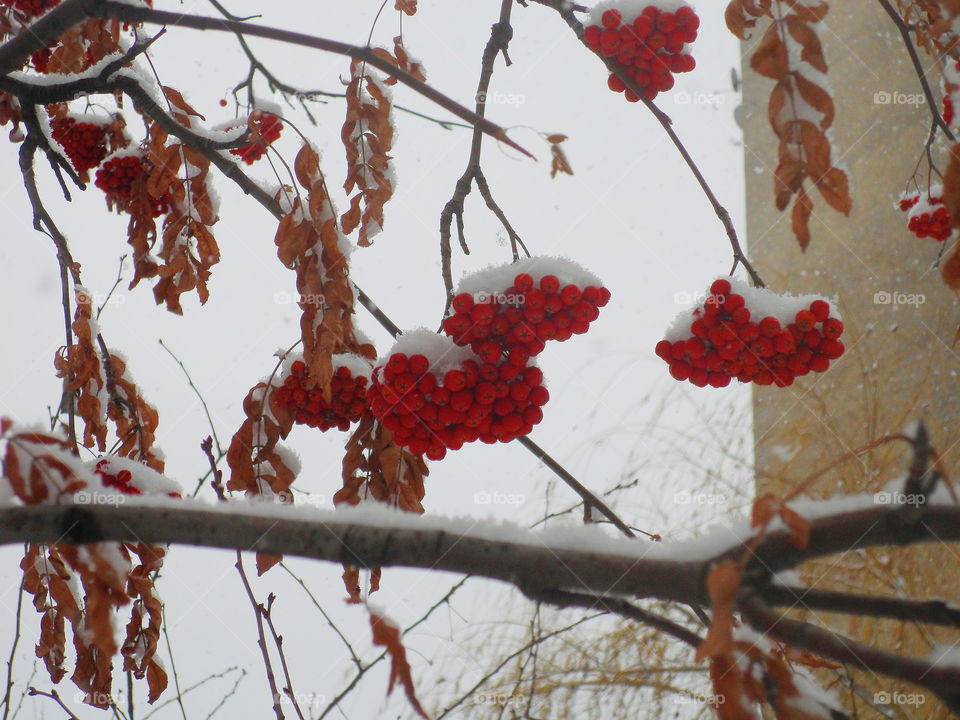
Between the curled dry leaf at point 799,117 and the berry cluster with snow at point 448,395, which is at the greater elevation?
the berry cluster with snow at point 448,395

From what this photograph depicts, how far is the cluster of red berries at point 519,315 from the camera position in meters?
0.78

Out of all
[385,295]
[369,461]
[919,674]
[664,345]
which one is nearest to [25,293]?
[385,295]

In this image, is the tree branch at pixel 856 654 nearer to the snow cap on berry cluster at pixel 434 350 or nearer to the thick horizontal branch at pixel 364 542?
the thick horizontal branch at pixel 364 542

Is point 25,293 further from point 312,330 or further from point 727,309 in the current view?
point 727,309

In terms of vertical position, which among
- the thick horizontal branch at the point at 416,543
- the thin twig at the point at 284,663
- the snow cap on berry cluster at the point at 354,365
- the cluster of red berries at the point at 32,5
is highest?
the cluster of red berries at the point at 32,5

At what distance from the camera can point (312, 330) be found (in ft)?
2.83

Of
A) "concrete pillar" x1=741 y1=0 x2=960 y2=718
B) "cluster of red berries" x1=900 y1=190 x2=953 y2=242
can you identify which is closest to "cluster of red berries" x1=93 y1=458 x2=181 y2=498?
"cluster of red berries" x1=900 y1=190 x2=953 y2=242

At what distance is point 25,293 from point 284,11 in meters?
1.37

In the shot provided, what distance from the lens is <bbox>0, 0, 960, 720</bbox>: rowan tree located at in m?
0.39

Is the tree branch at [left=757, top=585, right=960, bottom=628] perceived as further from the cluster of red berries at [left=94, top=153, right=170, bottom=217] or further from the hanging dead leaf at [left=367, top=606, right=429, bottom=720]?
the cluster of red berries at [left=94, top=153, right=170, bottom=217]

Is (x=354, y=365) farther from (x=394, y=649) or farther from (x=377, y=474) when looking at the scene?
(x=394, y=649)

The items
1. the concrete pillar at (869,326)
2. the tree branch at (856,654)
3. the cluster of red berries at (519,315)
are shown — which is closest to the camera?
the tree branch at (856,654)

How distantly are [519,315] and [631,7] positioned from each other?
46 cm

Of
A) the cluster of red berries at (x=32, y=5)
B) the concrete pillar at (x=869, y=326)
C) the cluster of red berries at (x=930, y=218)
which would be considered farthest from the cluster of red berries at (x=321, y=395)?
the concrete pillar at (x=869, y=326)
